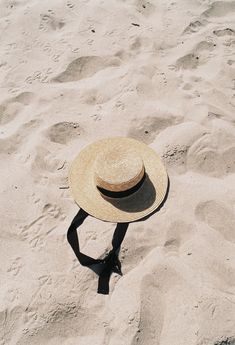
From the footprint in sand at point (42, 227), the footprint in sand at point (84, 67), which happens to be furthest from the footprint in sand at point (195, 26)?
the footprint in sand at point (42, 227)

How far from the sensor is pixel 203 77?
320cm

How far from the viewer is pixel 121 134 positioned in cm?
290

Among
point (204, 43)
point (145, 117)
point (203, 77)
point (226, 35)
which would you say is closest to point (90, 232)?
point (145, 117)

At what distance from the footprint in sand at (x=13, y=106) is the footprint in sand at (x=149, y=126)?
918 millimetres

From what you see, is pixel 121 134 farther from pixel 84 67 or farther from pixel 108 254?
pixel 108 254

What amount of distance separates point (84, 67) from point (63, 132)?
777mm

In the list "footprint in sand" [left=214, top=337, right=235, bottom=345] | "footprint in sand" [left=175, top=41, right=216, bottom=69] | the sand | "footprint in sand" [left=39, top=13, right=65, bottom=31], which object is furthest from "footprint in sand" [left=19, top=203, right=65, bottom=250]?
"footprint in sand" [left=39, top=13, right=65, bottom=31]

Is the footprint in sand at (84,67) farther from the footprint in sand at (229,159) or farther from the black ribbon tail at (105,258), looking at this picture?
the black ribbon tail at (105,258)

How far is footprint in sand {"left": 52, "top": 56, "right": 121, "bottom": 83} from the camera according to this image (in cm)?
332

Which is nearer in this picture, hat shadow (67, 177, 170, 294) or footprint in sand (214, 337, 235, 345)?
footprint in sand (214, 337, 235, 345)

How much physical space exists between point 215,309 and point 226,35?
2548 millimetres

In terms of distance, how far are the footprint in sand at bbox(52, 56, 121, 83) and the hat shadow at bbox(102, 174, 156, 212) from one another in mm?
1367

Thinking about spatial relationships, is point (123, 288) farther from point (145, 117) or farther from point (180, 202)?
point (145, 117)

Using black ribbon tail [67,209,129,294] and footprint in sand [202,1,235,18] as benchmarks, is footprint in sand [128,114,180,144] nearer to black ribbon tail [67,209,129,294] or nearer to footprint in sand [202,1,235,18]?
black ribbon tail [67,209,129,294]
